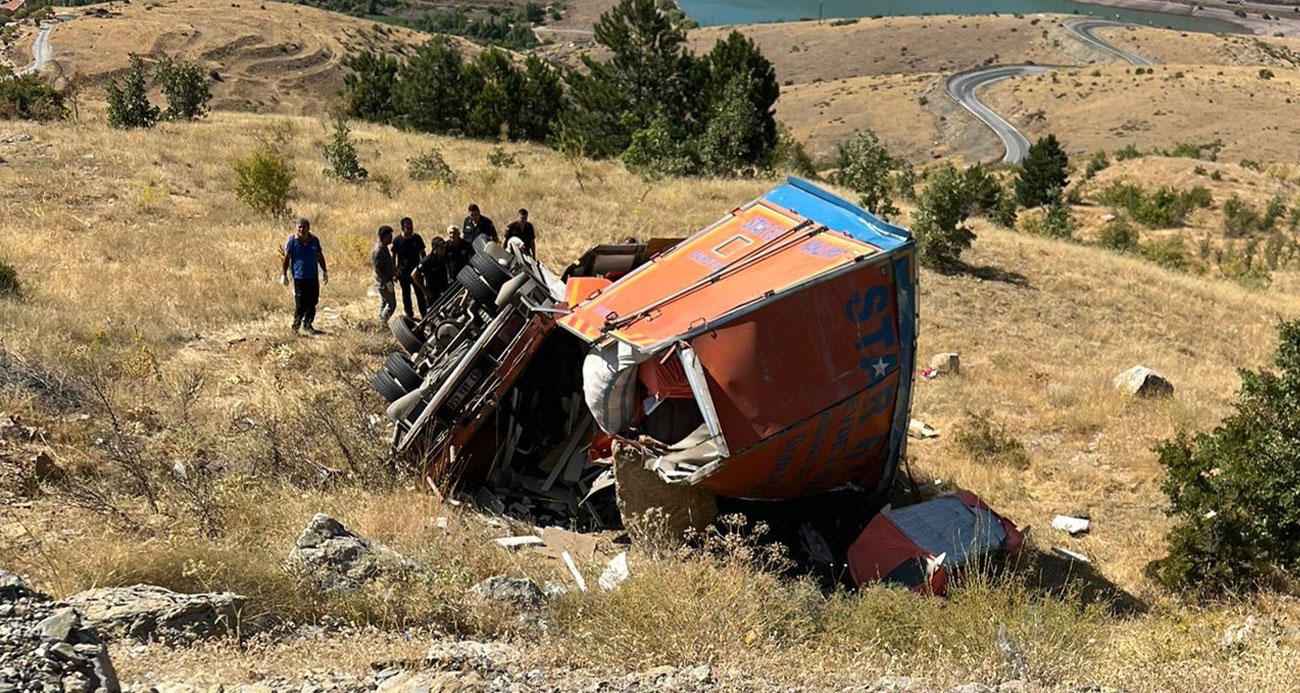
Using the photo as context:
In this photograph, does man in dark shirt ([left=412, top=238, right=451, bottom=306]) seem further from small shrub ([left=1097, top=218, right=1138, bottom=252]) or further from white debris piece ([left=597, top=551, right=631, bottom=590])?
small shrub ([left=1097, top=218, right=1138, bottom=252])

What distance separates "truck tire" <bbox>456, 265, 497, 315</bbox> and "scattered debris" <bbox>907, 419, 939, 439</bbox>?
15.7 ft

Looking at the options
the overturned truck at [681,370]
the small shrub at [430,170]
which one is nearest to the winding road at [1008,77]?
the small shrub at [430,170]

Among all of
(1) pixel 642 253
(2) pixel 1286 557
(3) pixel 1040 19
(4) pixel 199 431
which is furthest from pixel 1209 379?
(3) pixel 1040 19

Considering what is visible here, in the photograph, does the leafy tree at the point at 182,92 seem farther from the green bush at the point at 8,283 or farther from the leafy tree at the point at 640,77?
A: the green bush at the point at 8,283

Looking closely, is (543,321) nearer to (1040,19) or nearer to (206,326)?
(206,326)

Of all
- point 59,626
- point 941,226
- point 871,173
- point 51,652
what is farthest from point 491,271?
point 871,173

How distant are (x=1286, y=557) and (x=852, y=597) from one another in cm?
348

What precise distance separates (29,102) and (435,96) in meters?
13.5

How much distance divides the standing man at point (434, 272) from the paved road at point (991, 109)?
51.1 meters

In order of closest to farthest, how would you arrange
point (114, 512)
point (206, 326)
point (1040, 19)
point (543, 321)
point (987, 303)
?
point (114, 512)
point (543, 321)
point (206, 326)
point (987, 303)
point (1040, 19)

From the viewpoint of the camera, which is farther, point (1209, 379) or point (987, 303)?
point (987, 303)

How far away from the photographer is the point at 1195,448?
945cm

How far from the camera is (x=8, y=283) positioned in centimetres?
1060

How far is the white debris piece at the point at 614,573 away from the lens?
5578 mm
